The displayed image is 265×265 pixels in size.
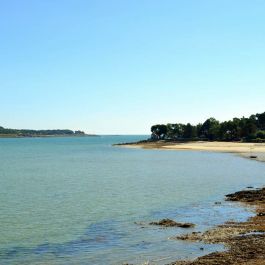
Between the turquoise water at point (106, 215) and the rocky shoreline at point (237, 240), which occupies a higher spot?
the rocky shoreline at point (237, 240)

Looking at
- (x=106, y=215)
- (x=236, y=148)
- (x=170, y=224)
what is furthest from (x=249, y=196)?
(x=236, y=148)

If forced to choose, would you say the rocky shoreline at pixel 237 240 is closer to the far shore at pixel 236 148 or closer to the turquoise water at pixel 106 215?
the turquoise water at pixel 106 215

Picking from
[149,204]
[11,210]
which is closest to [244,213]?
[149,204]

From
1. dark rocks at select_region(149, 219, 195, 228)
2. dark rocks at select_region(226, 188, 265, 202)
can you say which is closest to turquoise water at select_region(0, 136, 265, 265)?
dark rocks at select_region(149, 219, 195, 228)

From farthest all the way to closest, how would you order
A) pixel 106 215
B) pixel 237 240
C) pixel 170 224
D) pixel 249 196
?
1. pixel 249 196
2. pixel 106 215
3. pixel 170 224
4. pixel 237 240

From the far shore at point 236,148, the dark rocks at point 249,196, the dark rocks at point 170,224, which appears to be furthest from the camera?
the far shore at point 236,148

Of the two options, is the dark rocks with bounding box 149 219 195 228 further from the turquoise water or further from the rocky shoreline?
the rocky shoreline

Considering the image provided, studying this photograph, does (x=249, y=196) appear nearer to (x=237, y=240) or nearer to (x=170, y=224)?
(x=170, y=224)

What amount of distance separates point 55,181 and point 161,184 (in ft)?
40.9

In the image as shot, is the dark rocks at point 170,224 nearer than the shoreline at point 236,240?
No

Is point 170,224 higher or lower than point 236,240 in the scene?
lower

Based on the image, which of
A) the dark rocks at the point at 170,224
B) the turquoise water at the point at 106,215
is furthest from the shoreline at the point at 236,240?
the dark rocks at the point at 170,224

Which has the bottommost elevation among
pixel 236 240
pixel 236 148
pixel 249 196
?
pixel 236 240

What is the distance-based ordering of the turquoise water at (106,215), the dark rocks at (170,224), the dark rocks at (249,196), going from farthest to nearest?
the dark rocks at (249,196) → the dark rocks at (170,224) → the turquoise water at (106,215)
